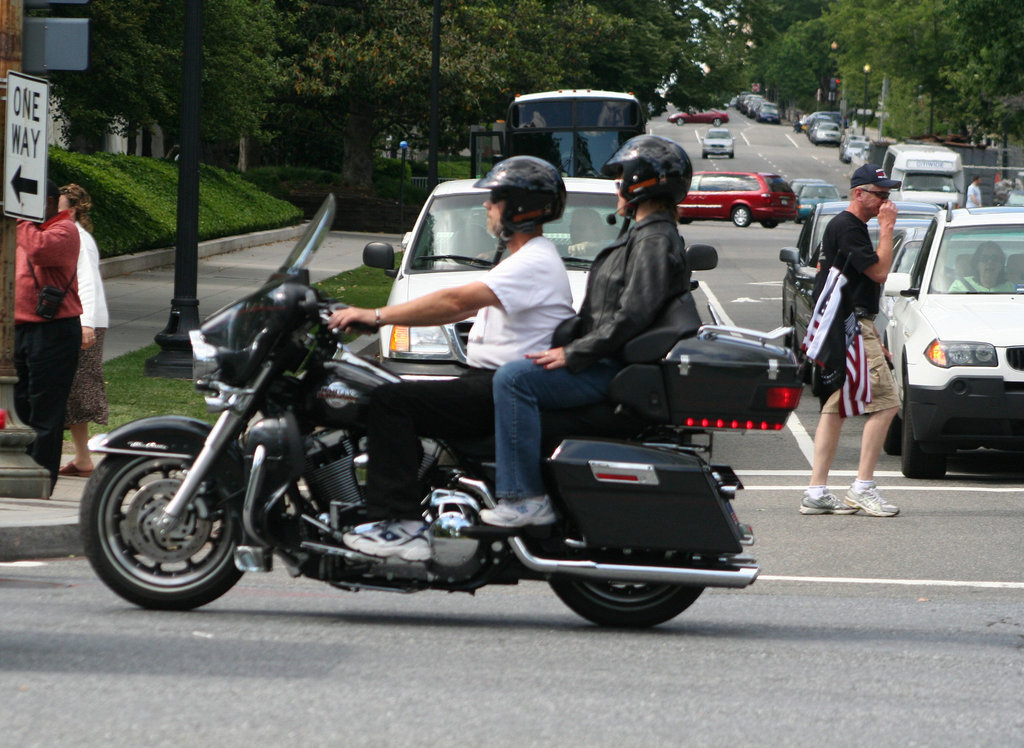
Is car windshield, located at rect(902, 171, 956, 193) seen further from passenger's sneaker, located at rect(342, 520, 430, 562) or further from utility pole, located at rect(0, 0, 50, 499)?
passenger's sneaker, located at rect(342, 520, 430, 562)

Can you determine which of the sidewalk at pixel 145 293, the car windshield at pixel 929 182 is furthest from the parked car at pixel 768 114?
the sidewalk at pixel 145 293

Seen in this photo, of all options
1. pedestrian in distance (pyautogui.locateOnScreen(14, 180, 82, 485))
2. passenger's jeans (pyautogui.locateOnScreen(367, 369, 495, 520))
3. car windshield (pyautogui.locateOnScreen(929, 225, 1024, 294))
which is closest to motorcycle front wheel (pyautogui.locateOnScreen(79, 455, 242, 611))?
passenger's jeans (pyautogui.locateOnScreen(367, 369, 495, 520))

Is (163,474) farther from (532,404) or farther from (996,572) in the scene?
(996,572)

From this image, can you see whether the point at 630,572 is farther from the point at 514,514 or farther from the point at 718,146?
the point at 718,146

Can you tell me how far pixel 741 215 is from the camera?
5128cm

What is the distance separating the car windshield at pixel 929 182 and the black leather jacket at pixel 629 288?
43786mm

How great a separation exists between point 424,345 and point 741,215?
4235 centimetres

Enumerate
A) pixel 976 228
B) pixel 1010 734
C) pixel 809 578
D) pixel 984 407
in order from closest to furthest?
pixel 1010 734, pixel 809 578, pixel 984 407, pixel 976 228

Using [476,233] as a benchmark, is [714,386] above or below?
below

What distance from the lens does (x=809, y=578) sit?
793 centimetres

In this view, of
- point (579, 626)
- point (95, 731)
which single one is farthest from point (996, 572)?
point (95, 731)

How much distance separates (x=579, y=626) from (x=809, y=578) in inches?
78.8

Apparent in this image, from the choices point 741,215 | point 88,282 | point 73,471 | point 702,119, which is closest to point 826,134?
point 702,119

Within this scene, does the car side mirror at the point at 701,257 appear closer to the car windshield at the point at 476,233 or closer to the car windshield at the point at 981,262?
the car windshield at the point at 476,233
